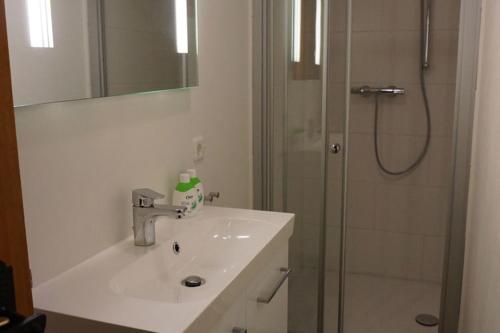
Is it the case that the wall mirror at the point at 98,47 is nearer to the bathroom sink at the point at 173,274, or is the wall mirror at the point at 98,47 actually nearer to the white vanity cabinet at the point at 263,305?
the bathroom sink at the point at 173,274

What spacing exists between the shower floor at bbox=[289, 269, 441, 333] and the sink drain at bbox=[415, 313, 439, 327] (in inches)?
1.0

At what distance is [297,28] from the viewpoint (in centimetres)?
229

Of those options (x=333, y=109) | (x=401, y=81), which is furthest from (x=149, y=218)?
(x=401, y=81)

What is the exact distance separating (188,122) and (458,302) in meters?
1.37

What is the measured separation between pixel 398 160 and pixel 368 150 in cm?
19

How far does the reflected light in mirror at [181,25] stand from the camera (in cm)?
174

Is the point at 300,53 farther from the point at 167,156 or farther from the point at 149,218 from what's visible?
the point at 149,218

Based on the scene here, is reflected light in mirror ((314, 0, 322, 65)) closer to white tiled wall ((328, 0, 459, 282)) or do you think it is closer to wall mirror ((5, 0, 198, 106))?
wall mirror ((5, 0, 198, 106))

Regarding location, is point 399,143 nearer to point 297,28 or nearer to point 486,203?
point 297,28

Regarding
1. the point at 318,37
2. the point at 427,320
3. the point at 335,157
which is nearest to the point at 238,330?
the point at 335,157

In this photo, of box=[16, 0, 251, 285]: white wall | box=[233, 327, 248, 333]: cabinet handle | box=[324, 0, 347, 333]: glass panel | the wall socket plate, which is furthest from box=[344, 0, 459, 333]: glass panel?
box=[233, 327, 248, 333]: cabinet handle

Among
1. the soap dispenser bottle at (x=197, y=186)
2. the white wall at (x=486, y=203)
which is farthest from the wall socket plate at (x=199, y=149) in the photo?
the white wall at (x=486, y=203)

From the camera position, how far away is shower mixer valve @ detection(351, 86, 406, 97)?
3158mm

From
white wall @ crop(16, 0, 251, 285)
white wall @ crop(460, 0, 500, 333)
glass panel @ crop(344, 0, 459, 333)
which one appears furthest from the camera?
glass panel @ crop(344, 0, 459, 333)
